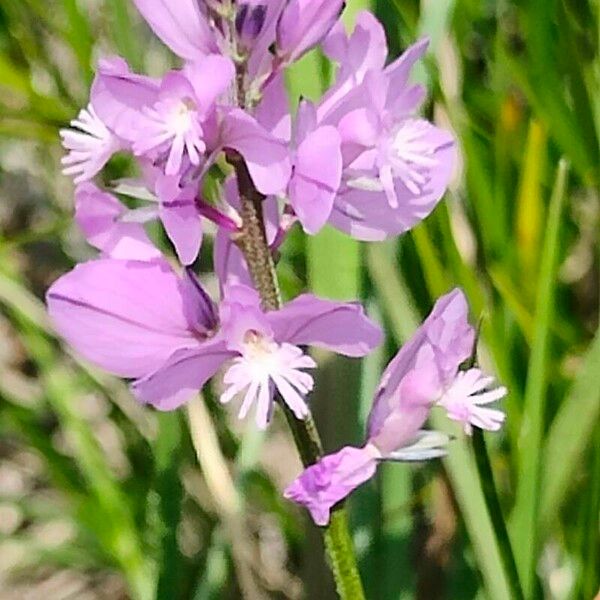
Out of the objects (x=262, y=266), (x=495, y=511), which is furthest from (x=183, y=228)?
(x=495, y=511)

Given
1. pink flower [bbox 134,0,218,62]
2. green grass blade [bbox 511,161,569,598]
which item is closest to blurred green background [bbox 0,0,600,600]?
green grass blade [bbox 511,161,569,598]

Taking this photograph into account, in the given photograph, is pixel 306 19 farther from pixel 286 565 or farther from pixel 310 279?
pixel 286 565

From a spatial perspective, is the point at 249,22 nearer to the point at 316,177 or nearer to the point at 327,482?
the point at 316,177

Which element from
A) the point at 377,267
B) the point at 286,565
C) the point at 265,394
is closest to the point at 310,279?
the point at 377,267

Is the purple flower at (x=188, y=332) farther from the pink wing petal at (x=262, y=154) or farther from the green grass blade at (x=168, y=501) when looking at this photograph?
the green grass blade at (x=168, y=501)

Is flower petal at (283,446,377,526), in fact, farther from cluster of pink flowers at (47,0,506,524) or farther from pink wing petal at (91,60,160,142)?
pink wing petal at (91,60,160,142)

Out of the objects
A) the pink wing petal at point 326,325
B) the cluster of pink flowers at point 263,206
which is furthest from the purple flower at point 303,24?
the pink wing petal at point 326,325

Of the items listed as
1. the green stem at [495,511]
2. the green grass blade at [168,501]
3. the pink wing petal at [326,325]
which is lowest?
the green grass blade at [168,501]
